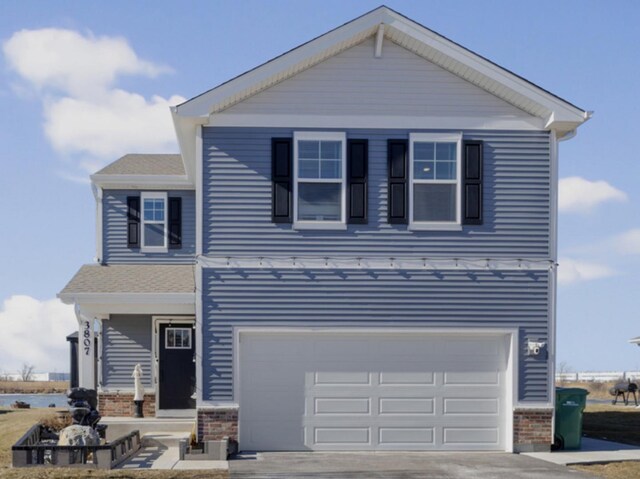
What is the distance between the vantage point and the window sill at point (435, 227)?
16266 millimetres

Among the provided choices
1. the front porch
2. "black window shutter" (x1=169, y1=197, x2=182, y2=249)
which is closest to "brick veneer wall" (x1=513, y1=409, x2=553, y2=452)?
the front porch

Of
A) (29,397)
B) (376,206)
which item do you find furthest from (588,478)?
(29,397)

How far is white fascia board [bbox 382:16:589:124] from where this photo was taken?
52.7 ft

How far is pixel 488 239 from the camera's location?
1641 cm

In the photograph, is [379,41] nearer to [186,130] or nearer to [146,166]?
[186,130]

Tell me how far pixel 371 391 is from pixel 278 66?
577 centimetres

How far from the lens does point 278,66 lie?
1595 centimetres

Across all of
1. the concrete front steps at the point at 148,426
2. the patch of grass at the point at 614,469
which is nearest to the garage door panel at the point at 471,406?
the patch of grass at the point at 614,469

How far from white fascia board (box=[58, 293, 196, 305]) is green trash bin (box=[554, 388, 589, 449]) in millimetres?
7522

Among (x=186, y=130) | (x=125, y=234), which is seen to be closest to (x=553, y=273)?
(x=186, y=130)

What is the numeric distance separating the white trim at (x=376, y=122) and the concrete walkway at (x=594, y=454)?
559 centimetres

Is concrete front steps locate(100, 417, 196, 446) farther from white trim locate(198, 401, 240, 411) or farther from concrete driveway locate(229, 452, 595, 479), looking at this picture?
concrete driveway locate(229, 452, 595, 479)

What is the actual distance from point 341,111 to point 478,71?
7.96ft

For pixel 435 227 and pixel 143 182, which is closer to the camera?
pixel 435 227
